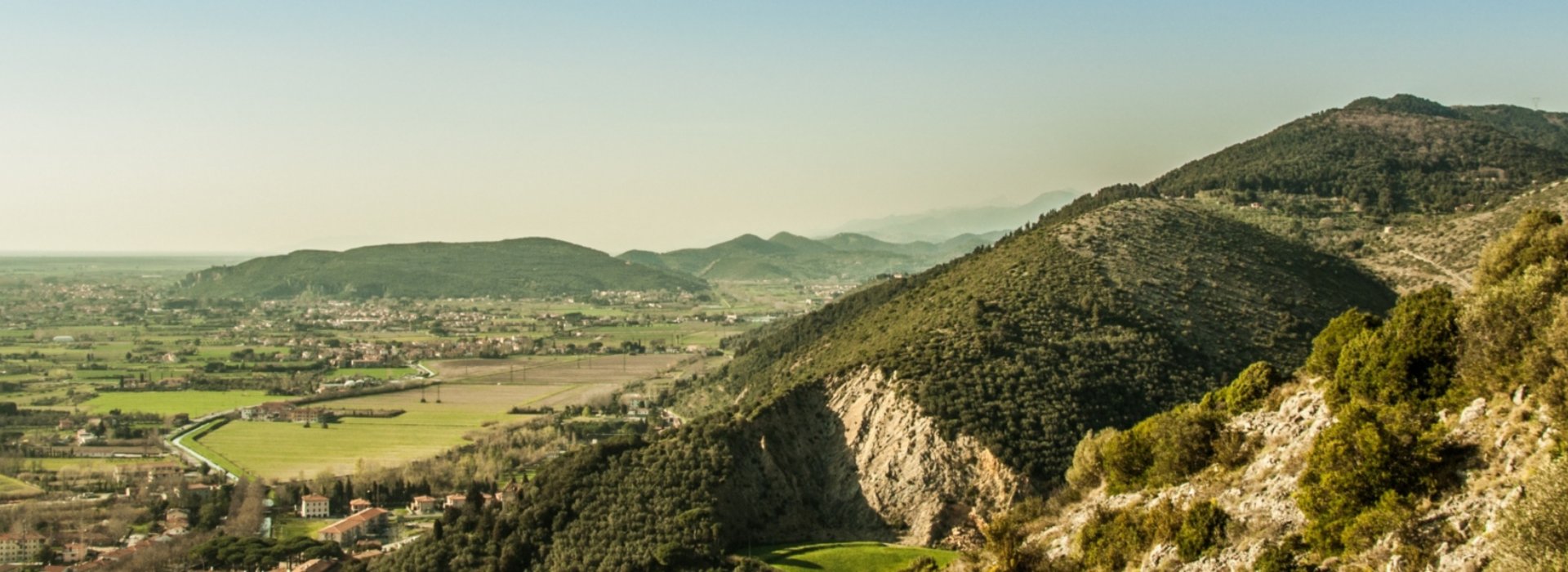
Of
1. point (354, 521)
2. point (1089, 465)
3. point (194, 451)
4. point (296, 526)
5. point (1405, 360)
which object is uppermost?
point (1405, 360)

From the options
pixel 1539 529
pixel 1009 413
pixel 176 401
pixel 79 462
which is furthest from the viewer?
pixel 176 401

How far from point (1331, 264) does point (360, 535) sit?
5063cm

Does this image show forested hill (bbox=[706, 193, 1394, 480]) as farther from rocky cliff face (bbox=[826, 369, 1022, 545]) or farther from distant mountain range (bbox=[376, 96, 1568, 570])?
rocky cliff face (bbox=[826, 369, 1022, 545])

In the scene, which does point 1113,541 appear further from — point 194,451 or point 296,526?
point 194,451

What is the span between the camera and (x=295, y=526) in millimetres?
49406

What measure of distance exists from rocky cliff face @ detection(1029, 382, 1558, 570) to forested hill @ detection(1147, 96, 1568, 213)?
5530 centimetres

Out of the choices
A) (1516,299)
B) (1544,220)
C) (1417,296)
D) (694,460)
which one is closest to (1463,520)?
(1516,299)

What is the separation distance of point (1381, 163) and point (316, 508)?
240ft

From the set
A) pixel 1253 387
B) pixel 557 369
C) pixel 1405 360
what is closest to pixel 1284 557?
pixel 1405 360

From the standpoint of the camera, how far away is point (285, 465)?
60625mm

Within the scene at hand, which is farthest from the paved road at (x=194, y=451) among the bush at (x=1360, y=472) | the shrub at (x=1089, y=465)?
the bush at (x=1360, y=472)

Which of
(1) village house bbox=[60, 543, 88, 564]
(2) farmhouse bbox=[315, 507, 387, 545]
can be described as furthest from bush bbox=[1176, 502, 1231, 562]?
(1) village house bbox=[60, 543, 88, 564]

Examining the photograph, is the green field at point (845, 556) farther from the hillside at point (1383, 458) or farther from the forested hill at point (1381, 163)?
the forested hill at point (1381, 163)

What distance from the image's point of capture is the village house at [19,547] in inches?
1741
